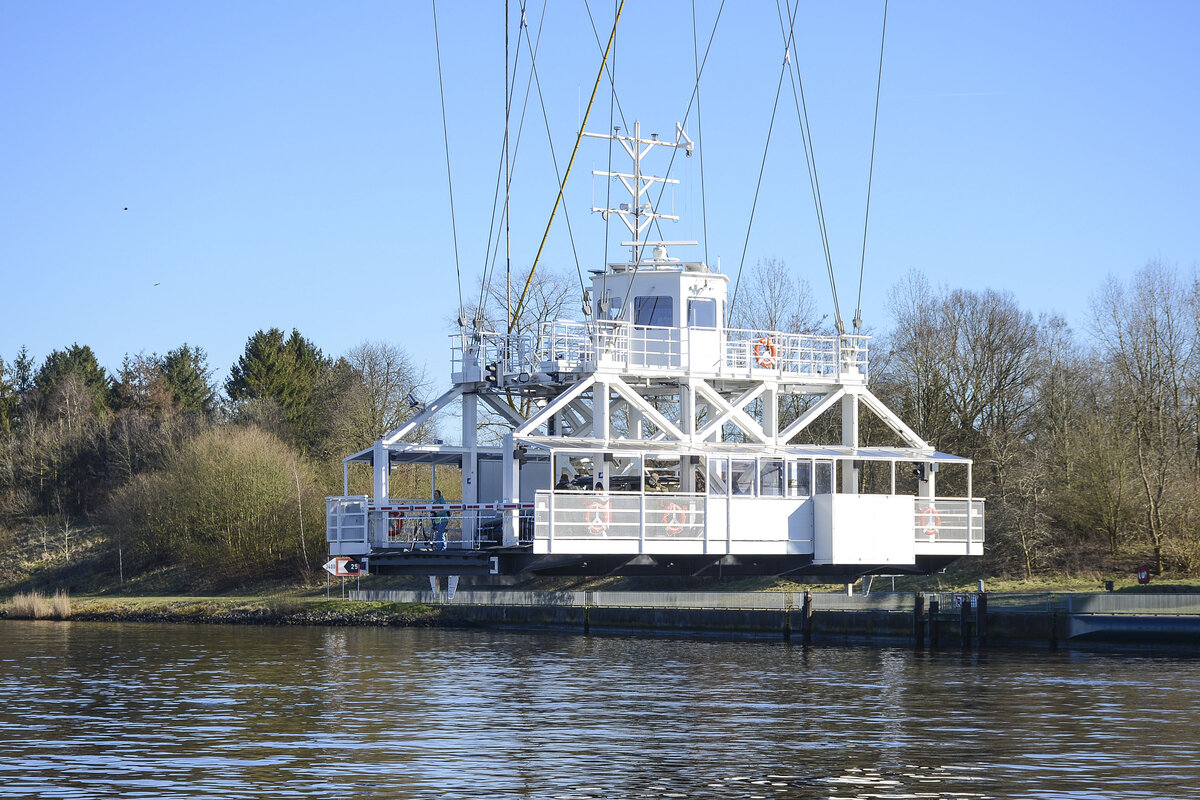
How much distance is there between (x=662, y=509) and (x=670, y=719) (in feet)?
14.8

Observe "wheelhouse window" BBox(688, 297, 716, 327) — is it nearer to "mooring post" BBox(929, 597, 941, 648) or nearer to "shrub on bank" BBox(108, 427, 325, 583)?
"mooring post" BBox(929, 597, 941, 648)

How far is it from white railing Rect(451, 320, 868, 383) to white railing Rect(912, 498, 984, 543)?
→ 362 centimetres

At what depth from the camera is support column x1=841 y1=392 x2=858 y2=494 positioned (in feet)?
124

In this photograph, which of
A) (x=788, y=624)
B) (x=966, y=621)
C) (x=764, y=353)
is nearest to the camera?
(x=764, y=353)

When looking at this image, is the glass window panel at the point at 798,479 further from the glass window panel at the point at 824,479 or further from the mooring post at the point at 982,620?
the mooring post at the point at 982,620

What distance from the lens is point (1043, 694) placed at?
3597 cm

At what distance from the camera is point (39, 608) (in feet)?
242

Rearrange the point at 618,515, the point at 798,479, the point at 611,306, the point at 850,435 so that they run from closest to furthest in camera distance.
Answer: the point at 618,515
the point at 798,479
the point at 611,306
the point at 850,435

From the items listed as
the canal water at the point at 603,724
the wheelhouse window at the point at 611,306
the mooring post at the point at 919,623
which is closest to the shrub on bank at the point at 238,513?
the canal water at the point at 603,724

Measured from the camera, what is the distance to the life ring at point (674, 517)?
108 ft

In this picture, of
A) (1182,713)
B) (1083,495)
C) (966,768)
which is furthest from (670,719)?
(1083,495)

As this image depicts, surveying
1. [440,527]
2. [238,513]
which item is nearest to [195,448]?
[238,513]

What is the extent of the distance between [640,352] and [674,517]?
4.08 meters

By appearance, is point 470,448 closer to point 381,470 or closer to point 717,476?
point 381,470
